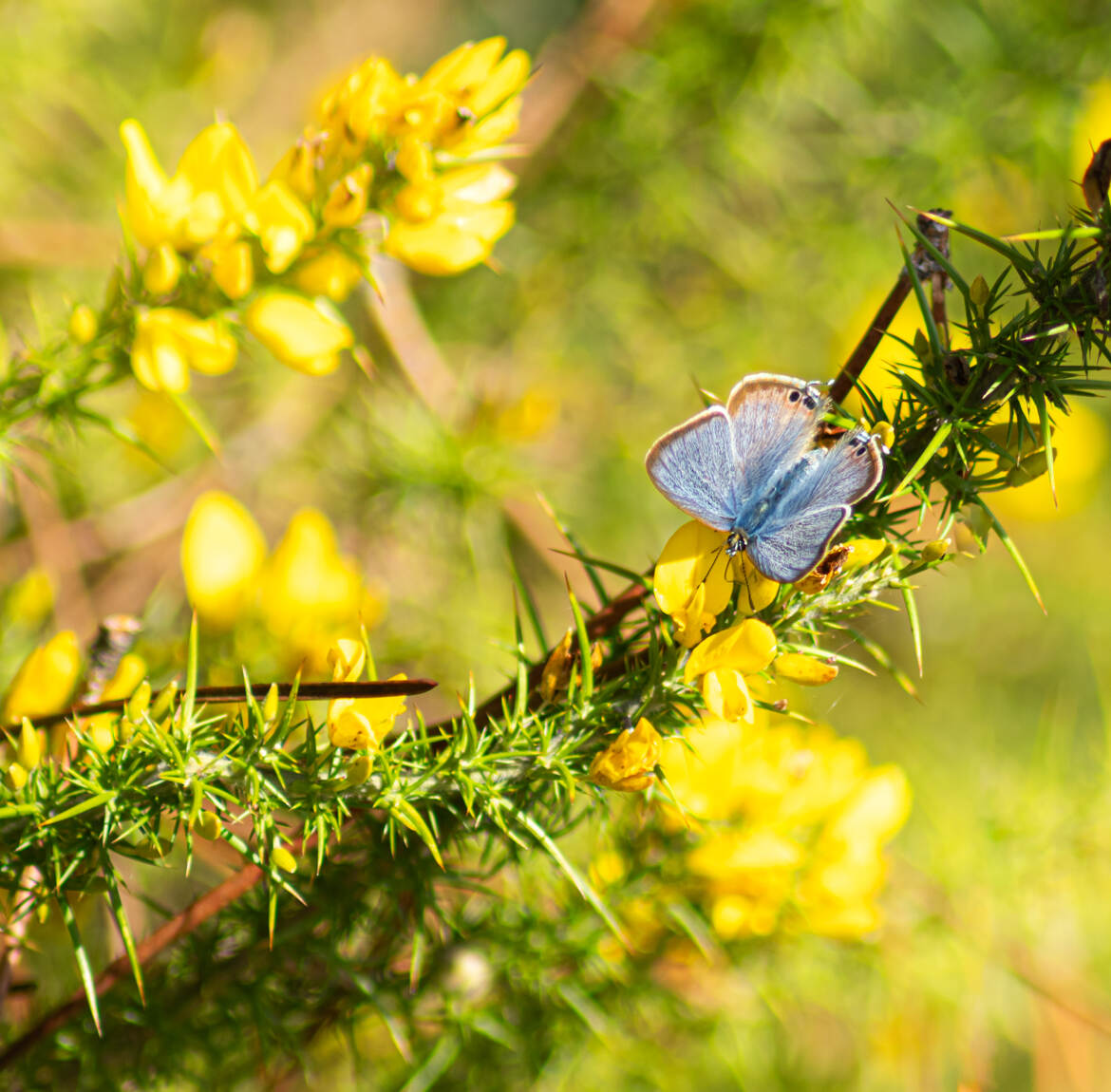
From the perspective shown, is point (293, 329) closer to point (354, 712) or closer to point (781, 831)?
point (354, 712)

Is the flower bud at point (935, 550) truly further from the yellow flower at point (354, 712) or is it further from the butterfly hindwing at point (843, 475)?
the yellow flower at point (354, 712)

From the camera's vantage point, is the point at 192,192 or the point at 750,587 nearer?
the point at 750,587

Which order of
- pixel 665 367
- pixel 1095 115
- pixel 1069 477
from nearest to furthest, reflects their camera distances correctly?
pixel 1095 115 → pixel 665 367 → pixel 1069 477

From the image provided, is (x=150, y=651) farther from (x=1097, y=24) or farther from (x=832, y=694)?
(x=1097, y=24)

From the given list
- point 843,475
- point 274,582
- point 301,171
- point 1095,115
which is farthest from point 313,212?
point 1095,115

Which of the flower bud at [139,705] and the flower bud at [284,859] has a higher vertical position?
the flower bud at [139,705]

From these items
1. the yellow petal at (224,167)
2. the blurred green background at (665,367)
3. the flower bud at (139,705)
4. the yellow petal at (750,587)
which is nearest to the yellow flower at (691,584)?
the yellow petal at (750,587)

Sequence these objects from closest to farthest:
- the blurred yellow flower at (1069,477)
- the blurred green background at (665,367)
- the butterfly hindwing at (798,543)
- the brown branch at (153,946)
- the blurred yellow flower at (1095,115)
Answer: the butterfly hindwing at (798,543), the brown branch at (153,946), the blurred green background at (665,367), the blurred yellow flower at (1095,115), the blurred yellow flower at (1069,477)

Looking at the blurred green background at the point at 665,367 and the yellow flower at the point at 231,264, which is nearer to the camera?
the yellow flower at the point at 231,264
